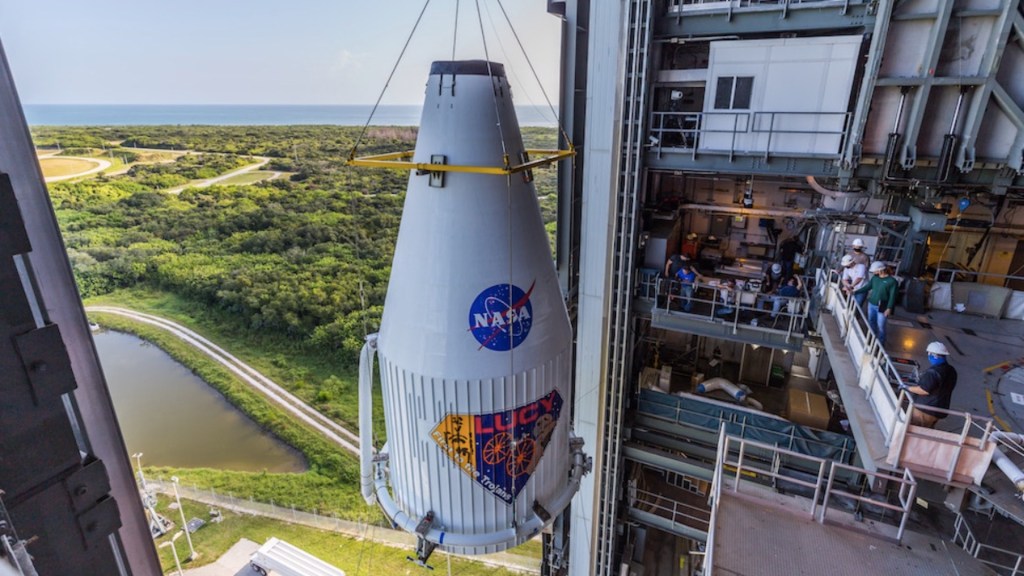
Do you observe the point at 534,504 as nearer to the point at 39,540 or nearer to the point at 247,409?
the point at 39,540

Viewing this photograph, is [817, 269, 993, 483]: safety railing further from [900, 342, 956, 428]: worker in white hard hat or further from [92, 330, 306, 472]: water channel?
[92, 330, 306, 472]: water channel

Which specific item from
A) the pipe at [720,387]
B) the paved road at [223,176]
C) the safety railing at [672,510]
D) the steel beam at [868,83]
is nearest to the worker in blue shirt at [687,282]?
the pipe at [720,387]

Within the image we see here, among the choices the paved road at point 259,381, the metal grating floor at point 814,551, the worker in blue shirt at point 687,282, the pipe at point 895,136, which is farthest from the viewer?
the paved road at point 259,381

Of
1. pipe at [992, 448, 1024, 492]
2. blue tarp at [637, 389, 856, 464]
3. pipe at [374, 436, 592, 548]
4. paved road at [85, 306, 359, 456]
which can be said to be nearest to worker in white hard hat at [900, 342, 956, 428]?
pipe at [992, 448, 1024, 492]

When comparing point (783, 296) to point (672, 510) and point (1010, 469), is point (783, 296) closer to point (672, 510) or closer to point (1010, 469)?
point (1010, 469)

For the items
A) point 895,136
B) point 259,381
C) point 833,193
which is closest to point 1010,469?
point 895,136

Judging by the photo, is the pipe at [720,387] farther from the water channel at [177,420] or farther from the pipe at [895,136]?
the water channel at [177,420]

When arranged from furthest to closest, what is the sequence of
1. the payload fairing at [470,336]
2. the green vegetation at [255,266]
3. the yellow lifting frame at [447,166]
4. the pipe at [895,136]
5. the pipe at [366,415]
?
the green vegetation at [255,266], the pipe at [895,136], the pipe at [366,415], the payload fairing at [470,336], the yellow lifting frame at [447,166]

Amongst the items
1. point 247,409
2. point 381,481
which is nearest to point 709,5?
point 381,481
